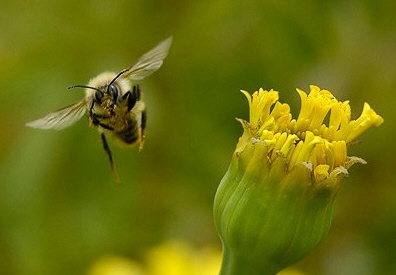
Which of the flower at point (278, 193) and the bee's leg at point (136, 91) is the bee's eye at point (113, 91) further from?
the flower at point (278, 193)

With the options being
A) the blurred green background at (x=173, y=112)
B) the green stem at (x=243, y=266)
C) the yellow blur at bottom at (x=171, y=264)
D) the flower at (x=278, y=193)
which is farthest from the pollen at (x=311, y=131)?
the blurred green background at (x=173, y=112)

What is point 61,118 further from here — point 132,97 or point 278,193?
point 278,193

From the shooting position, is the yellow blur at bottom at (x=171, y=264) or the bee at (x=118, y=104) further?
the yellow blur at bottom at (x=171, y=264)

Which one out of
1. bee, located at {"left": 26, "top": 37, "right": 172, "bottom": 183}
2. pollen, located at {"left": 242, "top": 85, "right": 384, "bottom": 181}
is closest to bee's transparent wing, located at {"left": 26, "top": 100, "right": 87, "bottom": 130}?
bee, located at {"left": 26, "top": 37, "right": 172, "bottom": 183}

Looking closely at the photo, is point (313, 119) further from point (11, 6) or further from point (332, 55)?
point (11, 6)

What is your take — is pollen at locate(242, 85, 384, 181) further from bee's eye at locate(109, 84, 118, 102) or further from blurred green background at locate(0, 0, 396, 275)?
blurred green background at locate(0, 0, 396, 275)


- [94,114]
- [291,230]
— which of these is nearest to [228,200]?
[291,230]

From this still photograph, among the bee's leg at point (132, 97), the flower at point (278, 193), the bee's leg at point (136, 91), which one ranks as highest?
the bee's leg at point (136, 91)
